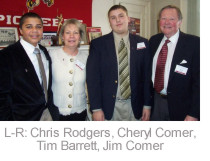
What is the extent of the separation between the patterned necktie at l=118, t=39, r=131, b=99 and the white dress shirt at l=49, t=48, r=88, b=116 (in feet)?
1.07

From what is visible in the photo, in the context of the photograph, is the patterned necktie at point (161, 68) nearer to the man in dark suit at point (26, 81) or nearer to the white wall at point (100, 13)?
the man in dark suit at point (26, 81)

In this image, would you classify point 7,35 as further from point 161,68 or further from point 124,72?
point 161,68

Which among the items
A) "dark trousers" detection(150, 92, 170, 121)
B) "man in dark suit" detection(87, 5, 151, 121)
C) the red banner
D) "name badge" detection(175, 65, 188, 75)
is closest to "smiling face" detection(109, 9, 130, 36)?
"man in dark suit" detection(87, 5, 151, 121)

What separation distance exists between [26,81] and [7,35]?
1.52 m

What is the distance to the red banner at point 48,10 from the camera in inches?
107

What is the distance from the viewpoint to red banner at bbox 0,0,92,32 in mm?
2715

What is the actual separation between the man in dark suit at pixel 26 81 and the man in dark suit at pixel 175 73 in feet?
3.07

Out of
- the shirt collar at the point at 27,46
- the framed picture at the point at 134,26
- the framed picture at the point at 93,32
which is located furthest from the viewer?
the framed picture at the point at 134,26

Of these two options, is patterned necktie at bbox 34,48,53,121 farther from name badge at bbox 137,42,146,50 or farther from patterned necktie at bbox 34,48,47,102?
name badge at bbox 137,42,146,50

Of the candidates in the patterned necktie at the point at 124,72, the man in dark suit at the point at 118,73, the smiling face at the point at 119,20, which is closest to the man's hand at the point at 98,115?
the man in dark suit at the point at 118,73

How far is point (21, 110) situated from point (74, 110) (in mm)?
438

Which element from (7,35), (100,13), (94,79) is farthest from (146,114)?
(100,13)

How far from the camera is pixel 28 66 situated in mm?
1521

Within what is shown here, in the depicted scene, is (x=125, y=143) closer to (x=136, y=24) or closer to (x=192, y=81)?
(x=192, y=81)
